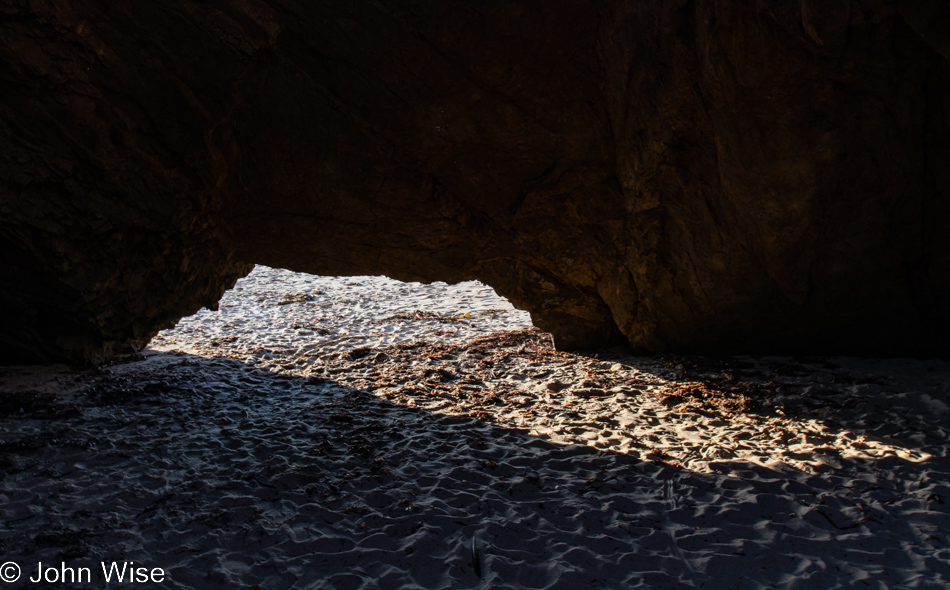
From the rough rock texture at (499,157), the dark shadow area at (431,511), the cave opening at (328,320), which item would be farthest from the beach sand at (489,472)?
the cave opening at (328,320)

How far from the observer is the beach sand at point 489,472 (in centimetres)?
366

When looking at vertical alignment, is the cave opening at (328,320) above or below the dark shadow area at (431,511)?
above

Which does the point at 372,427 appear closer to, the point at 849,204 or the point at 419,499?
the point at 419,499

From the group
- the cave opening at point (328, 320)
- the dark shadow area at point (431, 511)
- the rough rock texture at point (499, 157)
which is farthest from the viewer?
the cave opening at point (328, 320)

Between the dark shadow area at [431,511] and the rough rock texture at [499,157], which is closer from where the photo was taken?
the dark shadow area at [431,511]

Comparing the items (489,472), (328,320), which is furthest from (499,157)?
(328,320)

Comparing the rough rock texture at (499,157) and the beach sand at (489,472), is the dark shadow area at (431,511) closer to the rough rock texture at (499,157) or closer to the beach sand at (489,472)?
the beach sand at (489,472)

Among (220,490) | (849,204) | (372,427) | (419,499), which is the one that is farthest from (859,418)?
(220,490)

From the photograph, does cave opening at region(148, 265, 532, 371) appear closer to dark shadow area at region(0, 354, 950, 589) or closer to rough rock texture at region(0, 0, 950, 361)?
rough rock texture at region(0, 0, 950, 361)

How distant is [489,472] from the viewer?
4887 mm

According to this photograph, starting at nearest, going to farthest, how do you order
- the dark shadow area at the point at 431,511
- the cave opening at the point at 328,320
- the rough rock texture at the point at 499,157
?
the dark shadow area at the point at 431,511
the rough rock texture at the point at 499,157
the cave opening at the point at 328,320

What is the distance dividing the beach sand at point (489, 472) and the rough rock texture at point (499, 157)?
3.10ft

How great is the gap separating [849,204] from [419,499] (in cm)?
474

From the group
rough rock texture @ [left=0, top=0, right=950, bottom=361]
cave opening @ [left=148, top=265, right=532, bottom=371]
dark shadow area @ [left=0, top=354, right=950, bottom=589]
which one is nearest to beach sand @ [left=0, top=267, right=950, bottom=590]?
dark shadow area @ [left=0, top=354, right=950, bottom=589]
